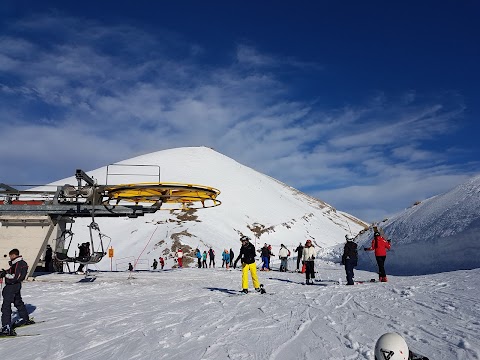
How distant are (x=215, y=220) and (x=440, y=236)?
39.0 m

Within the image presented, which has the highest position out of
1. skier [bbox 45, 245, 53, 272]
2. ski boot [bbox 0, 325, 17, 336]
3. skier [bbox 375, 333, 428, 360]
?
skier [bbox 45, 245, 53, 272]

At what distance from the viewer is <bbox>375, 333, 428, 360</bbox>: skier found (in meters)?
2.82

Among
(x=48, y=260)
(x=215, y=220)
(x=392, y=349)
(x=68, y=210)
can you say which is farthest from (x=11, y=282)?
(x=215, y=220)

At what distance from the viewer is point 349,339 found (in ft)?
20.0

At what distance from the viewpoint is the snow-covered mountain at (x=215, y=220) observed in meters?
44.8

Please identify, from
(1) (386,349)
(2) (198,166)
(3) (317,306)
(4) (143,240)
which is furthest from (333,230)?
(1) (386,349)

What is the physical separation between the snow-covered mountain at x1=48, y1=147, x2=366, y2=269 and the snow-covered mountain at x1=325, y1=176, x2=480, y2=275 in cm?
2569

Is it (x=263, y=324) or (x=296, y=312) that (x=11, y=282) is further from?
(x=296, y=312)

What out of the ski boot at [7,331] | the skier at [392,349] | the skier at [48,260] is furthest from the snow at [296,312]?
the skier at [48,260]

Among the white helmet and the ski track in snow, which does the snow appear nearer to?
the ski track in snow

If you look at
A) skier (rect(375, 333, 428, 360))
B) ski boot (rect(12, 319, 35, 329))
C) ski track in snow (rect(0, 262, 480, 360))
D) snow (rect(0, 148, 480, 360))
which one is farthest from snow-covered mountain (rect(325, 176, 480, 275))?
ski boot (rect(12, 319, 35, 329))

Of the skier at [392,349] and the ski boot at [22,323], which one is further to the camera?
the ski boot at [22,323]

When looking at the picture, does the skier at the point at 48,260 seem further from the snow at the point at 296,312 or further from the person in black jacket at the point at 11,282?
the person in black jacket at the point at 11,282

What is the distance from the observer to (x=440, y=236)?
16.2m
